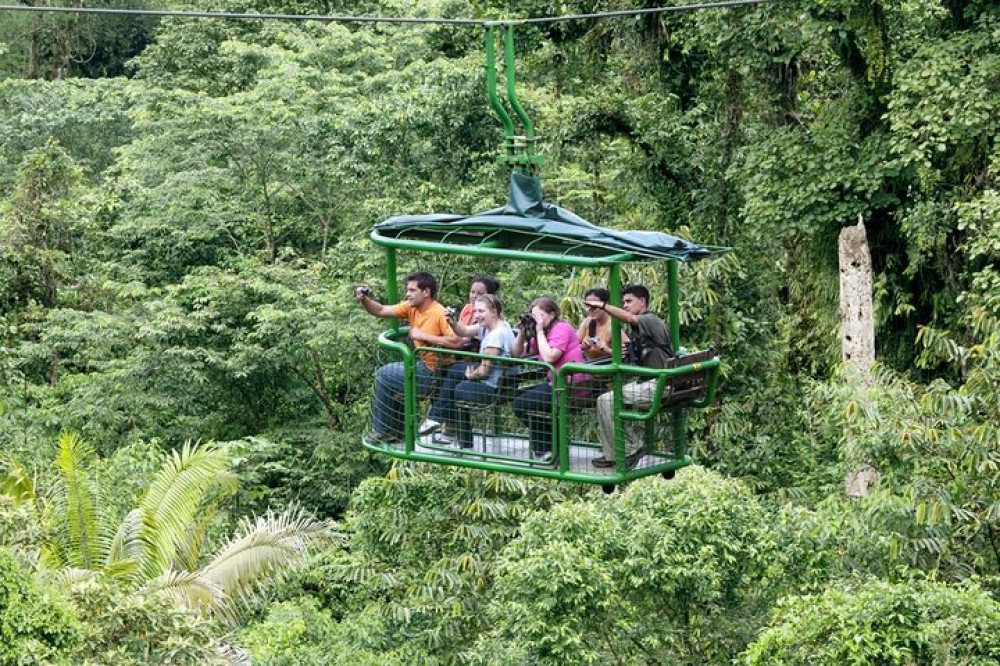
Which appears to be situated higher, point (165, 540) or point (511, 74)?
point (511, 74)

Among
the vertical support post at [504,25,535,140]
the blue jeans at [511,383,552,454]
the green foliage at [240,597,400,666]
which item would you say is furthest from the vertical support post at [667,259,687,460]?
the green foliage at [240,597,400,666]

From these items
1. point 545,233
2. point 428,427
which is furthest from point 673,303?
point 428,427

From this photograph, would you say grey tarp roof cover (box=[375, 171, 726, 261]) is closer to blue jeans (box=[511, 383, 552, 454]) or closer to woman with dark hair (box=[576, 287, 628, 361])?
woman with dark hair (box=[576, 287, 628, 361])

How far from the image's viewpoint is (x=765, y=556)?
30.1ft

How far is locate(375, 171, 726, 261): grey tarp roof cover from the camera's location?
20.3ft

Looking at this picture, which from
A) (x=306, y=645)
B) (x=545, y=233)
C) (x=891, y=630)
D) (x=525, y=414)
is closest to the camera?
(x=545, y=233)

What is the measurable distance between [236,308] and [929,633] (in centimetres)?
951

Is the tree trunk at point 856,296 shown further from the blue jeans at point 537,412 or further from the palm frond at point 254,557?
the blue jeans at point 537,412

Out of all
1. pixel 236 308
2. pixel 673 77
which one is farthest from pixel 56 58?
pixel 673 77

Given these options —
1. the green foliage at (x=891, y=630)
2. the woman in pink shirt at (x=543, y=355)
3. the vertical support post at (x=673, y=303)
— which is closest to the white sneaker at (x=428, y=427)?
the woman in pink shirt at (x=543, y=355)

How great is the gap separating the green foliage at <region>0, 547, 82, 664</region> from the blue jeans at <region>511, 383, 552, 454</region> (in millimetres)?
3244

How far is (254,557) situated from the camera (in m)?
12.2

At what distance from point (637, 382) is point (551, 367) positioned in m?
0.43

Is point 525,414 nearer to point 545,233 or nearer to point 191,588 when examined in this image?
point 545,233
